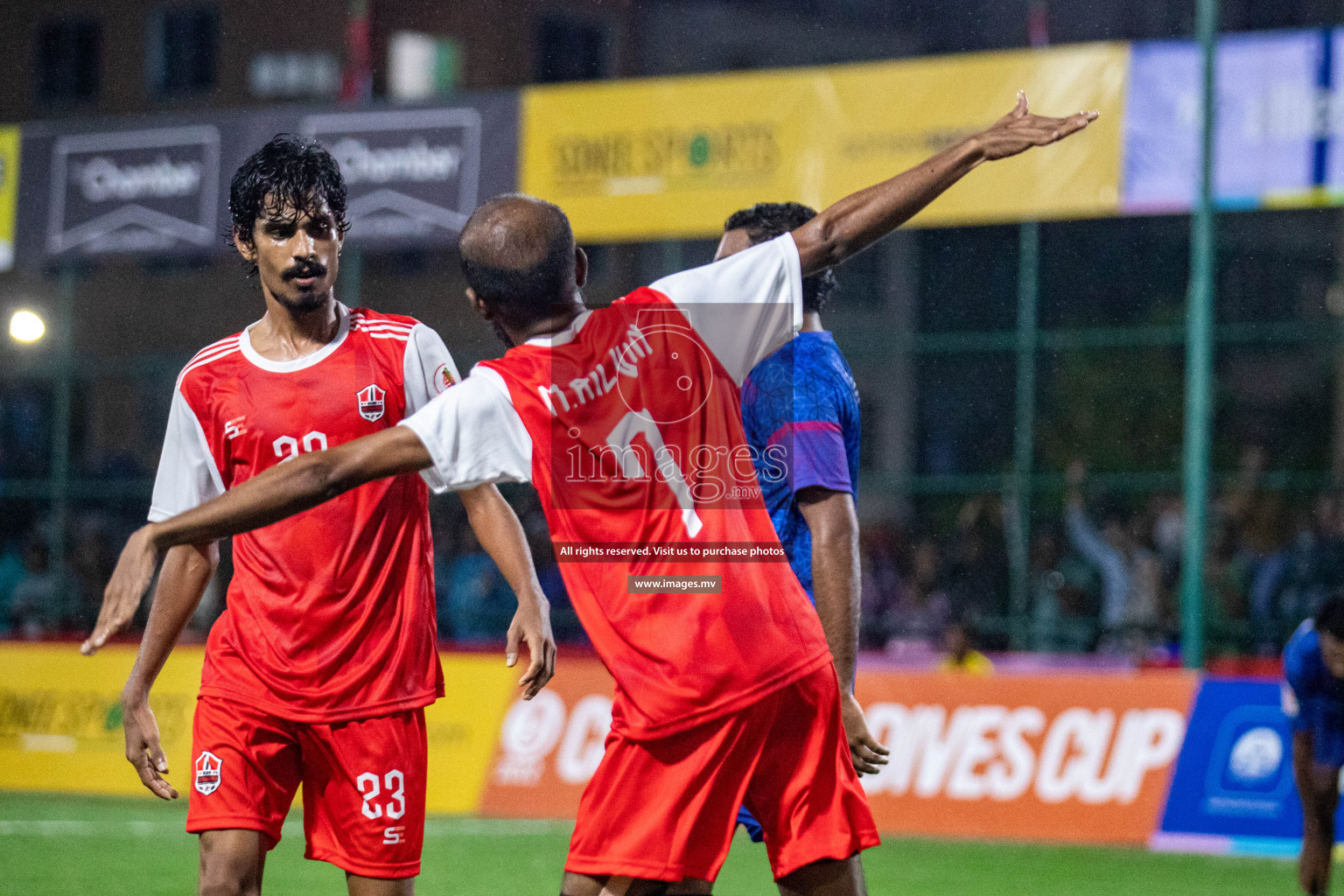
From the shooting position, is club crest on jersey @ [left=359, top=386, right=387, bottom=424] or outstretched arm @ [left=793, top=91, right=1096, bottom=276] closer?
outstretched arm @ [left=793, top=91, right=1096, bottom=276]

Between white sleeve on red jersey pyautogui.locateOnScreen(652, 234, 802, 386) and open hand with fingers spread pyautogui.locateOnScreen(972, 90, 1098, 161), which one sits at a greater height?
open hand with fingers spread pyautogui.locateOnScreen(972, 90, 1098, 161)

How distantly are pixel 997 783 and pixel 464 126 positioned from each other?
7.03 meters

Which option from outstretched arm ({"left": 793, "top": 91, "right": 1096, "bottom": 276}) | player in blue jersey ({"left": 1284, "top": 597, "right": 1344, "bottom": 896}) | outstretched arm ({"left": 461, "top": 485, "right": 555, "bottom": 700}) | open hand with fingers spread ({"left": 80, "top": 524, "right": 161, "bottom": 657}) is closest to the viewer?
open hand with fingers spread ({"left": 80, "top": 524, "right": 161, "bottom": 657})

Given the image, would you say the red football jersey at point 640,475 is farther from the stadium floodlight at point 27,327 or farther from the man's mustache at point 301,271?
the stadium floodlight at point 27,327

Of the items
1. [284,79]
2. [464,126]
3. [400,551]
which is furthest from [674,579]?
[284,79]


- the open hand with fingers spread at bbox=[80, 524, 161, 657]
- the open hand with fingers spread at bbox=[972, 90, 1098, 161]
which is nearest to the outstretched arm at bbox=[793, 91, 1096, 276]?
the open hand with fingers spread at bbox=[972, 90, 1098, 161]

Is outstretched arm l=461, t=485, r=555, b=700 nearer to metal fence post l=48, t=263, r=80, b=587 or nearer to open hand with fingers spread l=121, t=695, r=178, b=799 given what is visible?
open hand with fingers spread l=121, t=695, r=178, b=799

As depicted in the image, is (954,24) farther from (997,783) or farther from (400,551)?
(400,551)

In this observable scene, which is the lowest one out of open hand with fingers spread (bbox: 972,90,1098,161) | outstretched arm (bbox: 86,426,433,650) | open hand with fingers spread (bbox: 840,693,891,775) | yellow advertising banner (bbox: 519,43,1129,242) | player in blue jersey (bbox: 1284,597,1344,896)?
player in blue jersey (bbox: 1284,597,1344,896)

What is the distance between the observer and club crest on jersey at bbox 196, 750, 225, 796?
448cm

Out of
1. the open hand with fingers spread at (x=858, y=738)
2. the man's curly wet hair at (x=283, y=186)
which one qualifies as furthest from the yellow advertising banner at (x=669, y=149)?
the open hand with fingers spread at (x=858, y=738)

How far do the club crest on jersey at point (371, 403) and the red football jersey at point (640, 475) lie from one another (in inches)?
42.3

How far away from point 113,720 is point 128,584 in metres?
9.59

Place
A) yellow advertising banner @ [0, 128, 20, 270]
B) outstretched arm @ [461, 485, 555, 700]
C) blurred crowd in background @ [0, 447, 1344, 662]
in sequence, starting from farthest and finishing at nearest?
1. yellow advertising banner @ [0, 128, 20, 270]
2. blurred crowd in background @ [0, 447, 1344, 662]
3. outstretched arm @ [461, 485, 555, 700]
